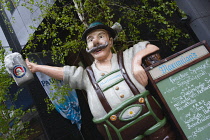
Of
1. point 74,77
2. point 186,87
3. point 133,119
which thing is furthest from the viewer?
point 74,77

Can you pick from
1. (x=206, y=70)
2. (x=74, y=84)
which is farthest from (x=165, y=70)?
(x=74, y=84)

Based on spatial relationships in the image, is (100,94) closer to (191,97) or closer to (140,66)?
(140,66)

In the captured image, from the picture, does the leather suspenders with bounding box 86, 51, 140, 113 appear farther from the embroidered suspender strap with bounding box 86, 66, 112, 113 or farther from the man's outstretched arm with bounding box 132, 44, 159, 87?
the man's outstretched arm with bounding box 132, 44, 159, 87

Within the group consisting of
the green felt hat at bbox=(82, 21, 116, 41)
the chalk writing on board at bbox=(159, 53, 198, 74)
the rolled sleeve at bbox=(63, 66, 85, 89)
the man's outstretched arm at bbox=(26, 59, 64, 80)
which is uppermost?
the green felt hat at bbox=(82, 21, 116, 41)

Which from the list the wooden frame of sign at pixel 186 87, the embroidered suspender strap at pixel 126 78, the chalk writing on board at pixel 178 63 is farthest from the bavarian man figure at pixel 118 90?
the chalk writing on board at pixel 178 63

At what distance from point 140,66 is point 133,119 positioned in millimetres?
687

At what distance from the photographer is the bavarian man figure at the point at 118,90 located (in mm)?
2434

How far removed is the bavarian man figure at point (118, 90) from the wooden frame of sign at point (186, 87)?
0.51ft

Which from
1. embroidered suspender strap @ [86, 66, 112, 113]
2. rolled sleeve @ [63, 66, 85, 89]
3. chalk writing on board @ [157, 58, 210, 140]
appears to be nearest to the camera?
chalk writing on board @ [157, 58, 210, 140]

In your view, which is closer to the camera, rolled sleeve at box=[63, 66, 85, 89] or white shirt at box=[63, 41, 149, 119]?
white shirt at box=[63, 41, 149, 119]

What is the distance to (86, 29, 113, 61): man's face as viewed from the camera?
2.86m

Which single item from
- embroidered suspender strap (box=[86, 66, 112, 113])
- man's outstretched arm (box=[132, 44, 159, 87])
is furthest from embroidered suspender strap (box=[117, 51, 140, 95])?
embroidered suspender strap (box=[86, 66, 112, 113])

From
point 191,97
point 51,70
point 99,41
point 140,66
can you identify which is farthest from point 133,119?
point 51,70

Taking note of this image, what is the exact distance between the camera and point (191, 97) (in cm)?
249
